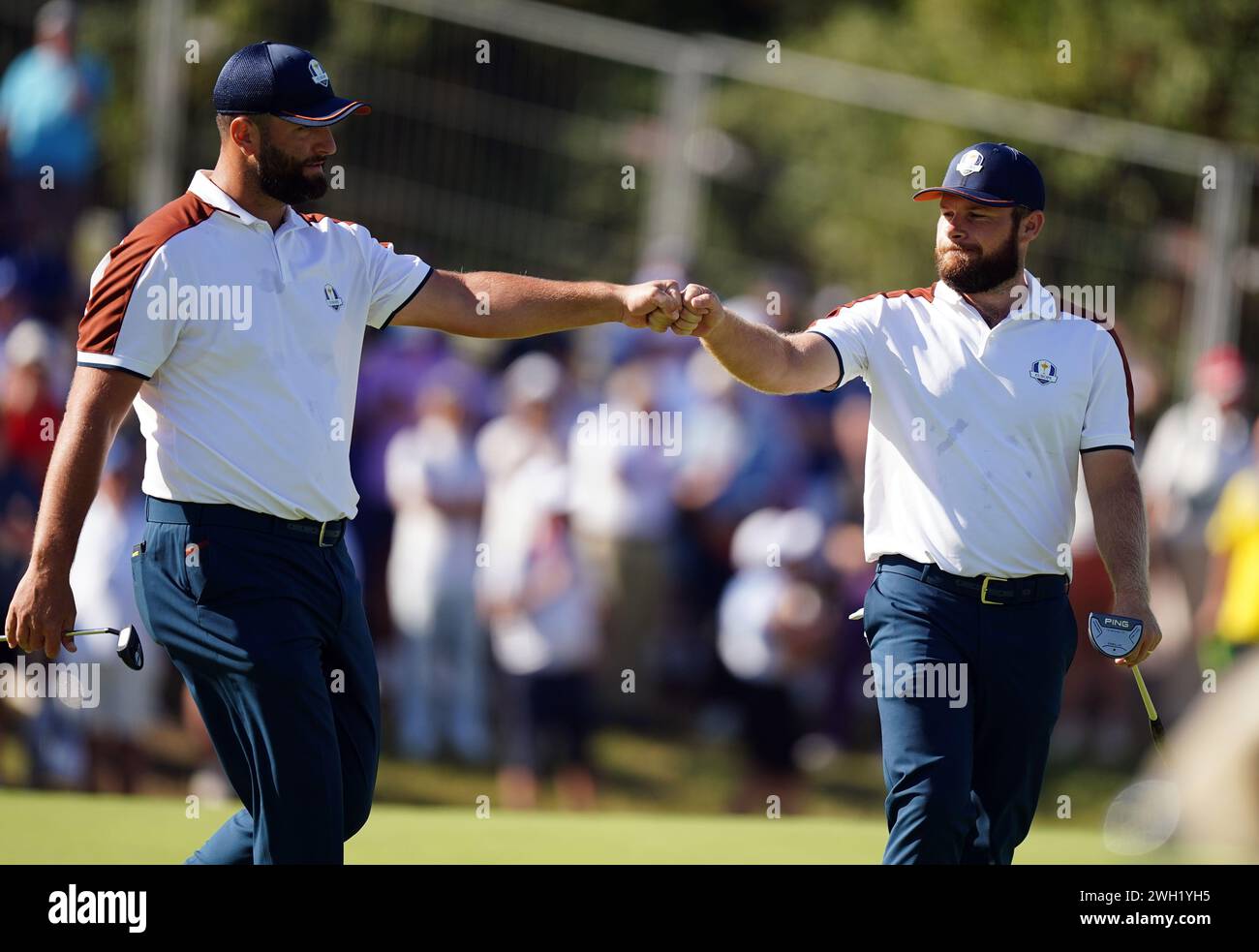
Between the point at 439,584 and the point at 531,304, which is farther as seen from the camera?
the point at 439,584

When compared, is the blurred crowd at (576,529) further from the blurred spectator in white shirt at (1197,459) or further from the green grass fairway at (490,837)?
the green grass fairway at (490,837)

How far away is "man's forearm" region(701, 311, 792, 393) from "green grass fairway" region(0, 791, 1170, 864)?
341 cm

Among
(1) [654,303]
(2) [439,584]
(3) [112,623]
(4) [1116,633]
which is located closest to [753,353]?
(1) [654,303]

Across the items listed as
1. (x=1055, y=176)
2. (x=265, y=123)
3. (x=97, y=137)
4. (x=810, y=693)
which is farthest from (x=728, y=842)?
(x=97, y=137)

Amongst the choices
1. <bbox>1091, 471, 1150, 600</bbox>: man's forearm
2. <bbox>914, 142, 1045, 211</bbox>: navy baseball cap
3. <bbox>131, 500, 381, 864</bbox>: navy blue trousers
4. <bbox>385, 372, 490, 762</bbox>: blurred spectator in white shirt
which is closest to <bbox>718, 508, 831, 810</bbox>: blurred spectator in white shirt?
<bbox>385, 372, 490, 762</bbox>: blurred spectator in white shirt

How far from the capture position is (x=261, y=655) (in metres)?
5.55

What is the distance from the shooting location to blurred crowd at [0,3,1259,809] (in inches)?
468

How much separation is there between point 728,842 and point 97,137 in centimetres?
740

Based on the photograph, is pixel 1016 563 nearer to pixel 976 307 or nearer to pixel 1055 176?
pixel 976 307

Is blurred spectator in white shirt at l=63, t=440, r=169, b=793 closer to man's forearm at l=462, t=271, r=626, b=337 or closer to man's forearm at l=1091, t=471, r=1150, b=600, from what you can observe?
man's forearm at l=462, t=271, r=626, b=337

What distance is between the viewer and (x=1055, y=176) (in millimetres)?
13742

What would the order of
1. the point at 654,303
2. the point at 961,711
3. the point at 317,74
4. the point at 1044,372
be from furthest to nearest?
the point at 654,303 → the point at 1044,372 → the point at 961,711 → the point at 317,74

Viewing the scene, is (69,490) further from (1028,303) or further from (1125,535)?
(1125,535)

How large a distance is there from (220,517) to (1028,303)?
2.83 meters
